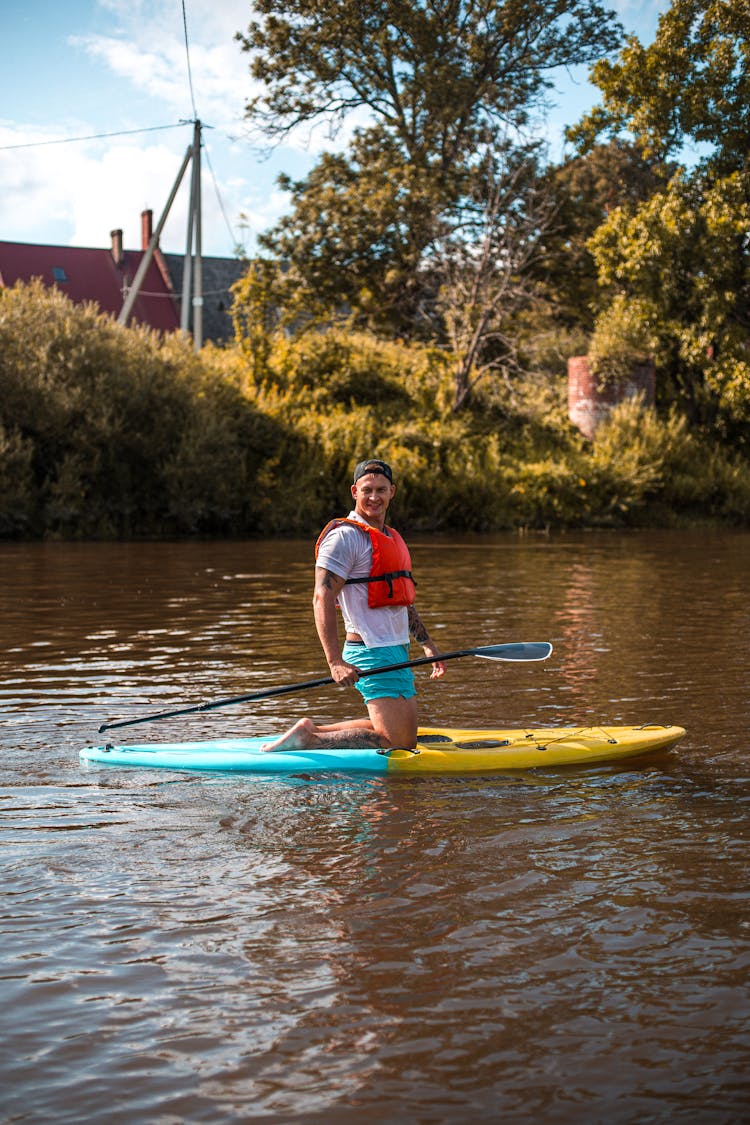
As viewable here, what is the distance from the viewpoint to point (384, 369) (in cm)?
3009

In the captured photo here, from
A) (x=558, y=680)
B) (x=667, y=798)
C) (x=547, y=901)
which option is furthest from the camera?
(x=558, y=680)

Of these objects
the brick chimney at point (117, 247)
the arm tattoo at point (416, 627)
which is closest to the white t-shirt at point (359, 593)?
the arm tattoo at point (416, 627)

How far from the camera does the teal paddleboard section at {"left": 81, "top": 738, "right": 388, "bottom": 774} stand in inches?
236

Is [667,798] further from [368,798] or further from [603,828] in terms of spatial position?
[368,798]

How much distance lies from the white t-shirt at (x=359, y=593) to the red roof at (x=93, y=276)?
3921 centimetres

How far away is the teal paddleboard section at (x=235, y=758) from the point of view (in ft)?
19.7

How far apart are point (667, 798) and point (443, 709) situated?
7.83 ft

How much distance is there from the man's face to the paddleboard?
46.1 inches

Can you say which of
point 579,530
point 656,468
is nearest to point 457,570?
point 579,530

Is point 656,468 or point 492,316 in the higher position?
point 492,316

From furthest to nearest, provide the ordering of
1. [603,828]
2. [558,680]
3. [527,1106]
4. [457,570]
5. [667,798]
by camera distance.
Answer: [457,570], [558,680], [667,798], [603,828], [527,1106]

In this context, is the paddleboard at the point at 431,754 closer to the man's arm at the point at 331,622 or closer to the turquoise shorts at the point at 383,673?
the turquoise shorts at the point at 383,673

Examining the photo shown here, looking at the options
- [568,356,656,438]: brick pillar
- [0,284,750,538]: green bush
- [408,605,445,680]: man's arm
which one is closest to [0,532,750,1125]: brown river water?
[408,605,445,680]: man's arm

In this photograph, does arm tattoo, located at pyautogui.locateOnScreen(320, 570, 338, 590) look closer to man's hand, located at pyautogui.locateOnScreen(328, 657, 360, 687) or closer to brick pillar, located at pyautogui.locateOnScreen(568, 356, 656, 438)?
man's hand, located at pyautogui.locateOnScreen(328, 657, 360, 687)
